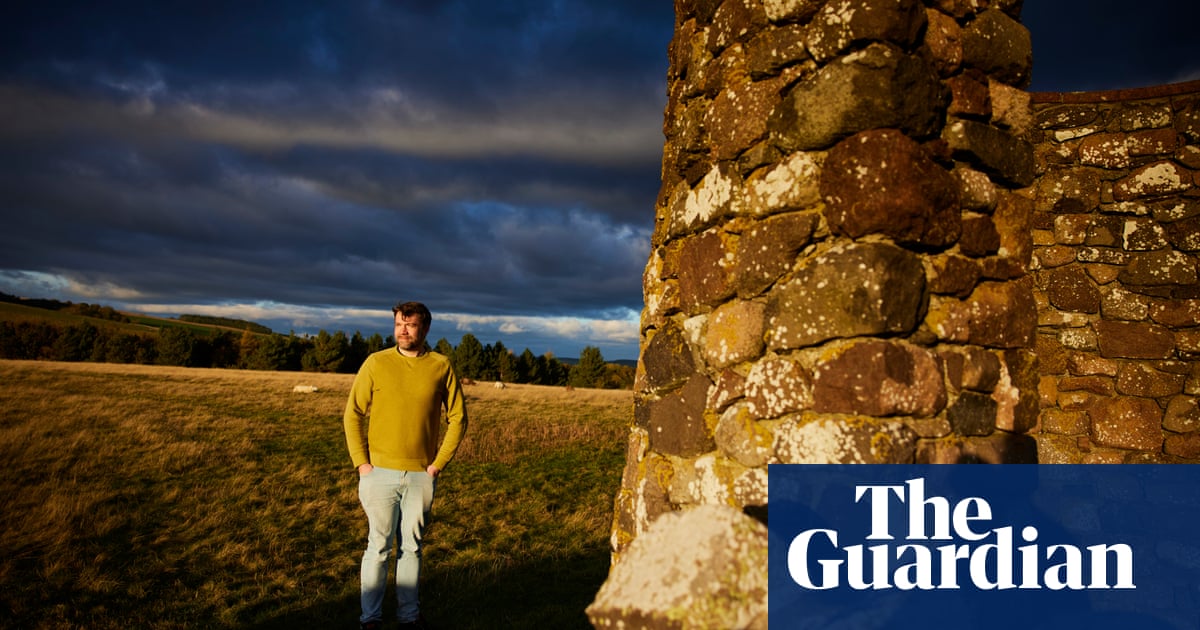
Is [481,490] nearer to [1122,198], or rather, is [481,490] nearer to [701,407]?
[701,407]

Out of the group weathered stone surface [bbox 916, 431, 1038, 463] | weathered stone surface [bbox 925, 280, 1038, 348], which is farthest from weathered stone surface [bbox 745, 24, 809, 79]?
weathered stone surface [bbox 916, 431, 1038, 463]

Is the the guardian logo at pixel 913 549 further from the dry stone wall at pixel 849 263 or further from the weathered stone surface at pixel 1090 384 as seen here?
the weathered stone surface at pixel 1090 384

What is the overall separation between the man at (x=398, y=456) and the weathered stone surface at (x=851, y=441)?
303 cm

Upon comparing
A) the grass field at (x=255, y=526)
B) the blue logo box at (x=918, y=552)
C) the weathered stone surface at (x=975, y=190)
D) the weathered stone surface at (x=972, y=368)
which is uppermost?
the weathered stone surface at (x=975, y=190)

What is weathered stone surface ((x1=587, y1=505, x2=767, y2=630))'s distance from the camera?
1.49 metres

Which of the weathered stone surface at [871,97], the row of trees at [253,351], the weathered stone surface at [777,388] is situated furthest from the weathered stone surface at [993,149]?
the row of trees at [253,351]

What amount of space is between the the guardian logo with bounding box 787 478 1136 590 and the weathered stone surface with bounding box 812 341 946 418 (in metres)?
Answer: 0.25

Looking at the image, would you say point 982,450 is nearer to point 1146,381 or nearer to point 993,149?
point 993,149

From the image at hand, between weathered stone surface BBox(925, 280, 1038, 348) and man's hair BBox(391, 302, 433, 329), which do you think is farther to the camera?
man's hair BBox(391, 302, 433, 329)

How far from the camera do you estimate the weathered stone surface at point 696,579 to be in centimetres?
149

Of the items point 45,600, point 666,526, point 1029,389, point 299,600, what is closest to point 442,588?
point 299,600

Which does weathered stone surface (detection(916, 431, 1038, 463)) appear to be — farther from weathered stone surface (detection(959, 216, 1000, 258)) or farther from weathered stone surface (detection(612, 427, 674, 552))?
weathered stone surface (detection(612, 427, 674, 552))

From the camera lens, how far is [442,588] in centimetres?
553

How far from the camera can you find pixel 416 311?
4598 mm
